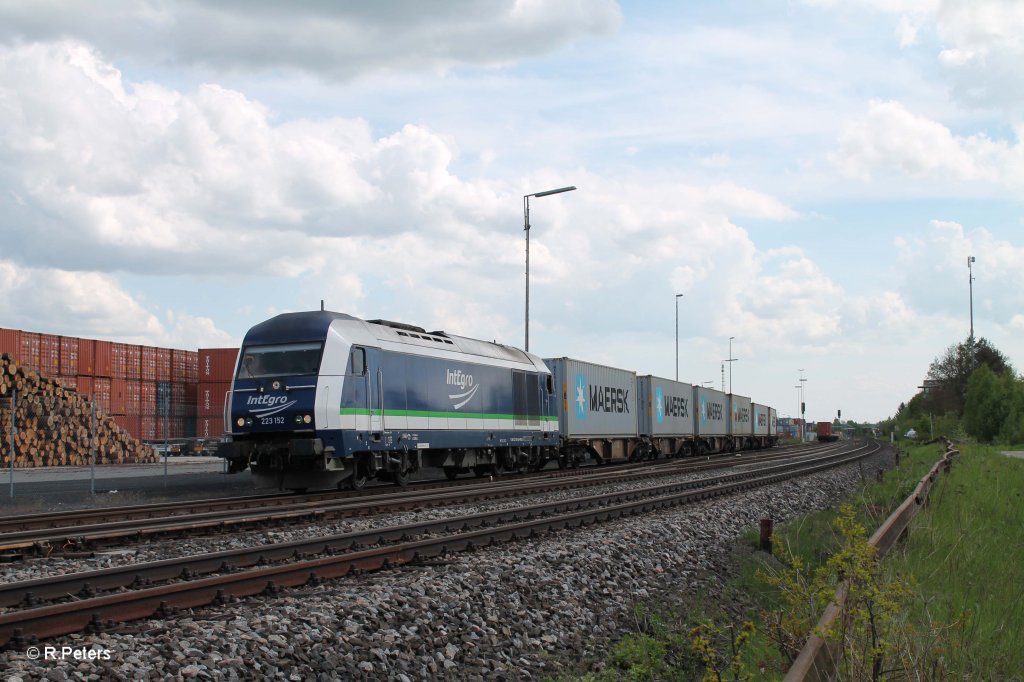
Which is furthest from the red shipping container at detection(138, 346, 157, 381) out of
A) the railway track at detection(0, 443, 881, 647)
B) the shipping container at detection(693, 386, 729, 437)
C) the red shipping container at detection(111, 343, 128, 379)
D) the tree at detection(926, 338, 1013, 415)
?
the tree at detection(926, 338, 1013, 415)

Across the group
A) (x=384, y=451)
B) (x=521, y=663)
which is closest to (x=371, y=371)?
(x=384, y=451)

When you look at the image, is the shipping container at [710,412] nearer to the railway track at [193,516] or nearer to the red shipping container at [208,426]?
the red shipping container at [208,426]

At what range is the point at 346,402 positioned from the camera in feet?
55.4

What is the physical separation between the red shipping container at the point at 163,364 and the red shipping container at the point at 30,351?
7637 mm

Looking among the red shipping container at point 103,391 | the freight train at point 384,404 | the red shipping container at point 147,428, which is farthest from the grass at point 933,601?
the red shipping container at point 147,428

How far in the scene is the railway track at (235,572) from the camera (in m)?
6.16

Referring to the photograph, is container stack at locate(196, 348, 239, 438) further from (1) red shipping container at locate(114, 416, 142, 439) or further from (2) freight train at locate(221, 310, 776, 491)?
(2) freight train at locate(221, 310, 776, 491)

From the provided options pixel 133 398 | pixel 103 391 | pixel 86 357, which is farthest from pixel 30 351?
pixel 133 398

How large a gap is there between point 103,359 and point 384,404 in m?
26.3

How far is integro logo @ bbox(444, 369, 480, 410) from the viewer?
20891 mm

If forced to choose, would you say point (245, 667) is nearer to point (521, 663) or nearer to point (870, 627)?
point (521, 663)

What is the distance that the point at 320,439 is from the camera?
1633 cm

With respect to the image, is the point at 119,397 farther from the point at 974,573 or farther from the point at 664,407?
the point at 974,573

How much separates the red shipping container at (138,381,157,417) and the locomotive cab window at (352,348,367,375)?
2793cm
